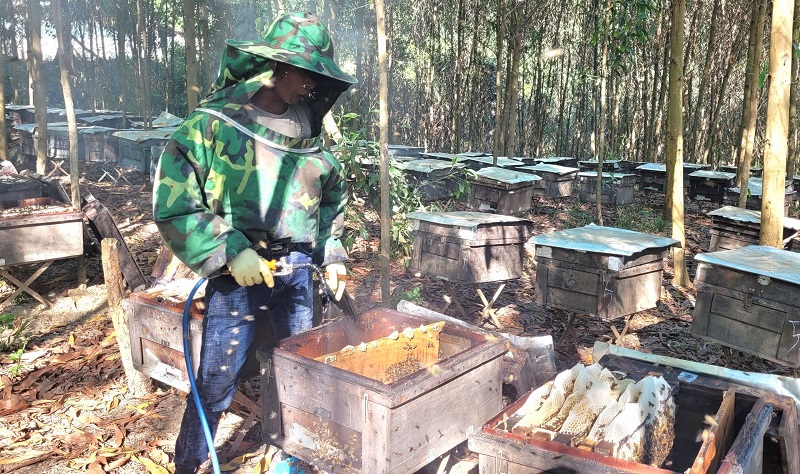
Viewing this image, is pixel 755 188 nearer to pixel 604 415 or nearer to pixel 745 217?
pixel 745 217

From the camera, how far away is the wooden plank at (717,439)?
6.50 feet

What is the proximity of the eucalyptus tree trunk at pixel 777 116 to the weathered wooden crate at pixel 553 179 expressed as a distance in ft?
25.1

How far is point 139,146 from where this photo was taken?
12.9m

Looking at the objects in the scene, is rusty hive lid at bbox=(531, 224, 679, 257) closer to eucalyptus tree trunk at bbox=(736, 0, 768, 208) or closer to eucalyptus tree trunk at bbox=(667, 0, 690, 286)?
eucalyptus tree trunk at bbox=(667, 0, 690, 286)

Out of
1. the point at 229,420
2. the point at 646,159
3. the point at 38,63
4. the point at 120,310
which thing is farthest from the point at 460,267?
the point at 646,159

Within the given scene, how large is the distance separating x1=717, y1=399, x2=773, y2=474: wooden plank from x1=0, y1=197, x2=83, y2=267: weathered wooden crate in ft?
19.4

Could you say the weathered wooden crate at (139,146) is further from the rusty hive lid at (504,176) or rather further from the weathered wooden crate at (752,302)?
the weathered wooden crate at (752,302)

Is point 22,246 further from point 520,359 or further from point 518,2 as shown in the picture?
point 518,2

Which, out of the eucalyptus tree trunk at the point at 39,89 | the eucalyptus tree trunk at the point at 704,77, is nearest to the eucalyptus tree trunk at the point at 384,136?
the eucalyptus tree trunk at the point at 39,89

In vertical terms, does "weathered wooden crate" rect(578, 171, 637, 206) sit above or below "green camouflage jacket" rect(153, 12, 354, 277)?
below

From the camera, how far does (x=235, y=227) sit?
8.79 feet

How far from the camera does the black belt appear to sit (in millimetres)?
2762

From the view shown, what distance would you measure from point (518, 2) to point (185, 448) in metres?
12.4

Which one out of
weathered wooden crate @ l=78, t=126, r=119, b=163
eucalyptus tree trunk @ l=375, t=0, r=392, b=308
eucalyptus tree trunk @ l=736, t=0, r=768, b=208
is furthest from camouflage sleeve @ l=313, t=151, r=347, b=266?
weathered wooden crate @ l=78, t=126, r=119, b=163
